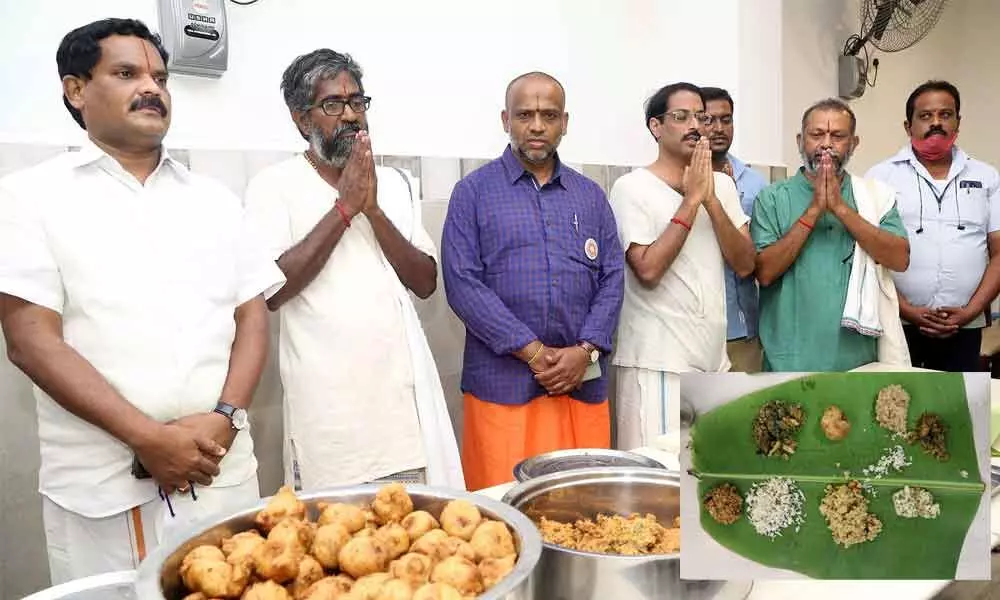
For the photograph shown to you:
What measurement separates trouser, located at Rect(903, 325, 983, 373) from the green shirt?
0.67m

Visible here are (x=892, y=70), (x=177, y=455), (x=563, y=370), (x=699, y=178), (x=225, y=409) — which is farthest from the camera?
(x=892, y=70)

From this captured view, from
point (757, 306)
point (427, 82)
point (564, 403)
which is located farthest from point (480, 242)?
point (757, 306)

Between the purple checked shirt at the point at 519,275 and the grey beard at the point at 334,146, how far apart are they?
1.56 feet

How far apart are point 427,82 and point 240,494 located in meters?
1.81

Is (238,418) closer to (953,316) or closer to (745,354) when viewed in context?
(745,354)

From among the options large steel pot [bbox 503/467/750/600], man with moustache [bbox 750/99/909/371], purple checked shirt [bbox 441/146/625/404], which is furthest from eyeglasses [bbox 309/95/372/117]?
man with moustache [bbox 750/99/909/371]

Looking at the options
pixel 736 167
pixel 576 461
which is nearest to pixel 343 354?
pixel 576 461

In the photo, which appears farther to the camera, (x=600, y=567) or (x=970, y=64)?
(x=970, y=64)

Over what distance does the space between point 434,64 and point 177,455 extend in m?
1.95

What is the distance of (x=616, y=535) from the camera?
120 cm

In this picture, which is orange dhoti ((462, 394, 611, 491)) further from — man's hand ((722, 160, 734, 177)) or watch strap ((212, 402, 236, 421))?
man's hand ((722, 160, 734, 177))

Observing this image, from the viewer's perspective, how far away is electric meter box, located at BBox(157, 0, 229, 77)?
7.38ft

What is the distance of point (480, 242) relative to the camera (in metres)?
2.54

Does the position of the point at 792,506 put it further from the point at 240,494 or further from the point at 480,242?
the point at 480,242
